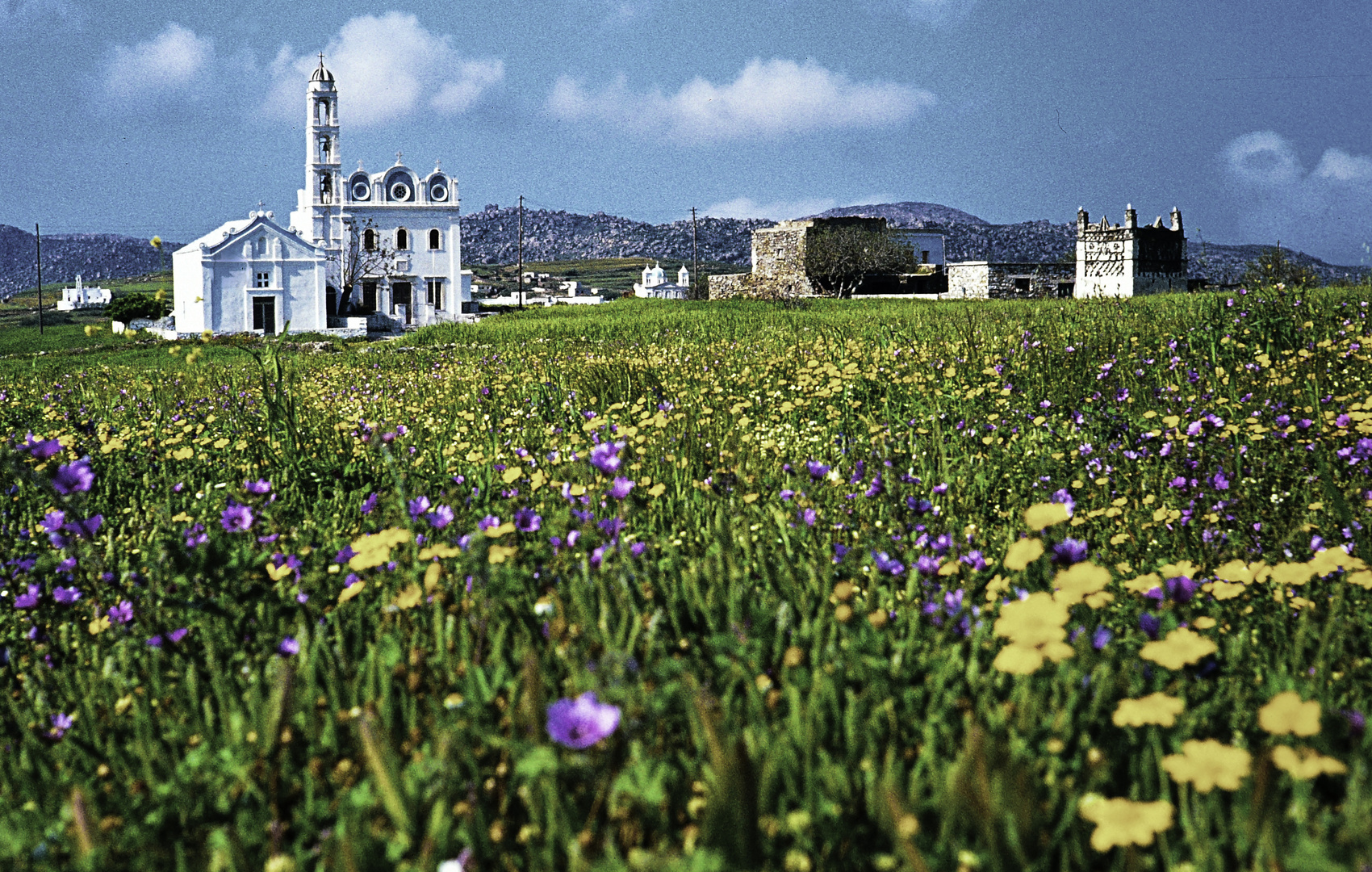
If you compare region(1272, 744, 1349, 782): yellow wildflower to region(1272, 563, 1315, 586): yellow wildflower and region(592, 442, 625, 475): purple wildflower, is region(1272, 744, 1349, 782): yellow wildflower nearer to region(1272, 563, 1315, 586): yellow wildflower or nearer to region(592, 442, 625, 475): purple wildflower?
region(1272, 563, 1315, 586): yellow wildflower

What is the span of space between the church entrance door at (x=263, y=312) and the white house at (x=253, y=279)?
0.04m

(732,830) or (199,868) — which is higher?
(732,830)

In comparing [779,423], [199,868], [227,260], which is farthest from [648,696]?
[227,260]

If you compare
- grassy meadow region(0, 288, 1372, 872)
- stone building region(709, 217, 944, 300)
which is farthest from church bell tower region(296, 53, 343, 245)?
grassy meadow region(0, 288, 1372, 872)

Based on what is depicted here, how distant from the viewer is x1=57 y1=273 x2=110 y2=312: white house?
111750 millimetres

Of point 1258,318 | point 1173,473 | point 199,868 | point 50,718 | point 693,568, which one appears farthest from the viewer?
point 1258,318

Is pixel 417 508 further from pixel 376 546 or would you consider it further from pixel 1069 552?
pixel 1069 552

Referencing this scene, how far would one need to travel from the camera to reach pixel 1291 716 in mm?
1390

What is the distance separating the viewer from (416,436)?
5.91 metres

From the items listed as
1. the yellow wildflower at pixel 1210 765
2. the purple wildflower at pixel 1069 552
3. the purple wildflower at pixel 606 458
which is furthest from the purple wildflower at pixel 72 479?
the yellow wildflower at pixel 1210 765

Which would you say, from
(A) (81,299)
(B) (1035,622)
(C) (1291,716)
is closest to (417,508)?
(B) (1035,622)

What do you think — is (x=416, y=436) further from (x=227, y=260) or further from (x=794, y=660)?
(x=227, y=260)

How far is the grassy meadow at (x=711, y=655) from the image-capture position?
1.48 meters

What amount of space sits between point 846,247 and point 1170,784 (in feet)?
175
